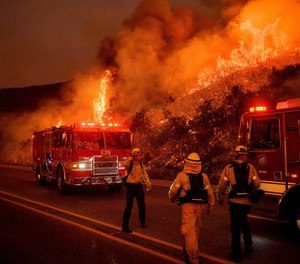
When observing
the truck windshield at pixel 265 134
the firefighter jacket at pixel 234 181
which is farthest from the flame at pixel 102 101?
the firefighter jacket at pixel 234 181

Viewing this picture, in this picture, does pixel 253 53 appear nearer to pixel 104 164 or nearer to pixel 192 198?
pixel 104 164

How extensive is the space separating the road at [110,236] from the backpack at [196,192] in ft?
3.30

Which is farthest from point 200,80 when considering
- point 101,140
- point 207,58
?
point 101,140

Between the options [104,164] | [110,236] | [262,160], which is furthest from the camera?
[104,164]

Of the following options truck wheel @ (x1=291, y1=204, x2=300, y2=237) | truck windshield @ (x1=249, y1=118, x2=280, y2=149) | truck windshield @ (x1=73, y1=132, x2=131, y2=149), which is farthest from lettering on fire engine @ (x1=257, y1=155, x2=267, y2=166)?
truck windshield @ (x1=73, y1=132, x2=131, y2=149)

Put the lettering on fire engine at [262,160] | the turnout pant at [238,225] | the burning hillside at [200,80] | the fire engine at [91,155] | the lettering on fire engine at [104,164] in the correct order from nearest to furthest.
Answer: the turnout pant at [238,225]
the lettering on fire engine at [262,160]
the fire engine at [91,155]
the lettering on fire engine at [104,164]
the burning hillside at [200,80]

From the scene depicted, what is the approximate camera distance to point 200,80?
29.1 metres

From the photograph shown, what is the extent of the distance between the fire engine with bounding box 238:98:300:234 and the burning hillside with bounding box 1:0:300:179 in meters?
12.1

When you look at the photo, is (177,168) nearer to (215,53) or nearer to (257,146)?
(257,146)

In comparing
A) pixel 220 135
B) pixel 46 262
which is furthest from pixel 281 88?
pixel 46 262

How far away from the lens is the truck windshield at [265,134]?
7.18 meters

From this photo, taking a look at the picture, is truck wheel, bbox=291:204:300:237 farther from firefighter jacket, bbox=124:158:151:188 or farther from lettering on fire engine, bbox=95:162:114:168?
lettering on fire engine, bbox=95:162:114:168

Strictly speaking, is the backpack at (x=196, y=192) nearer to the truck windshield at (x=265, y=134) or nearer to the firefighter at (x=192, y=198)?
the firefighter at (x=192, y=198)

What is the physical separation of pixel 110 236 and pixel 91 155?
5.96 metres
